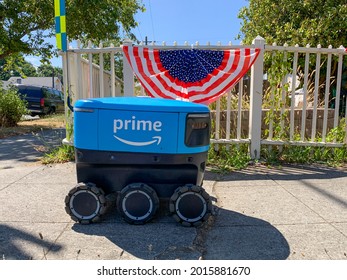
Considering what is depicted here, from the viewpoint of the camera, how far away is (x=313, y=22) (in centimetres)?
934

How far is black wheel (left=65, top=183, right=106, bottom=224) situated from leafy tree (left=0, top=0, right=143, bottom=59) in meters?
8.53

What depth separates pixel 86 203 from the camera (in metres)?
2.75

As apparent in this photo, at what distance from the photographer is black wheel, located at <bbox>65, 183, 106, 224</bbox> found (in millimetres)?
2719

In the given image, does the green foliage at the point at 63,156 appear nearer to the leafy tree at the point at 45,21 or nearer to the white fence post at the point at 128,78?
the white fence post at the point at 128,78

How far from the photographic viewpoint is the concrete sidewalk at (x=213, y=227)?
2.37m

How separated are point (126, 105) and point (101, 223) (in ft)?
3.71

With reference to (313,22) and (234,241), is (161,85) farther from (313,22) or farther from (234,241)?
(313,22)

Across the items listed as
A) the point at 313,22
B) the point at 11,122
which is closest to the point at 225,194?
the point at 313,22

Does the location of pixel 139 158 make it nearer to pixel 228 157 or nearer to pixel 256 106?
pixel 228 157

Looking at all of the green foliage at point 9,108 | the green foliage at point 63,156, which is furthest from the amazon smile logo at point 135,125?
the green foliage at point 9,108

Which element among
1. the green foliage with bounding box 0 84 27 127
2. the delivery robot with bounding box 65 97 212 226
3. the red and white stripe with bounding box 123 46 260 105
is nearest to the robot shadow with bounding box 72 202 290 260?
the delivery robot with bounding box 65 97 212 226

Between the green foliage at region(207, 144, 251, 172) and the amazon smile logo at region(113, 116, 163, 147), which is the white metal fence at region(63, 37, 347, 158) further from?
the amazon smile logo at region(113, 116, 163, 147)

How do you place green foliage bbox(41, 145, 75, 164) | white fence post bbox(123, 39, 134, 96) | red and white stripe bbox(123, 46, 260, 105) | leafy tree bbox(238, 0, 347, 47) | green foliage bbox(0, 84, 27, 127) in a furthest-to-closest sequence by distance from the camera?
green foliage bbox(0, 84, 27, 127) → leafy tree bbox(238, 0, 347, 47) → green foliage bbox(41, 145, 75, 164) → white fence post bbox(123, 39, 134, 96) → red and white stripe bbox(123, 46, 260, 105)

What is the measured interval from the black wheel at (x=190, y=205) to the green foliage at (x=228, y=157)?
2070 mm
